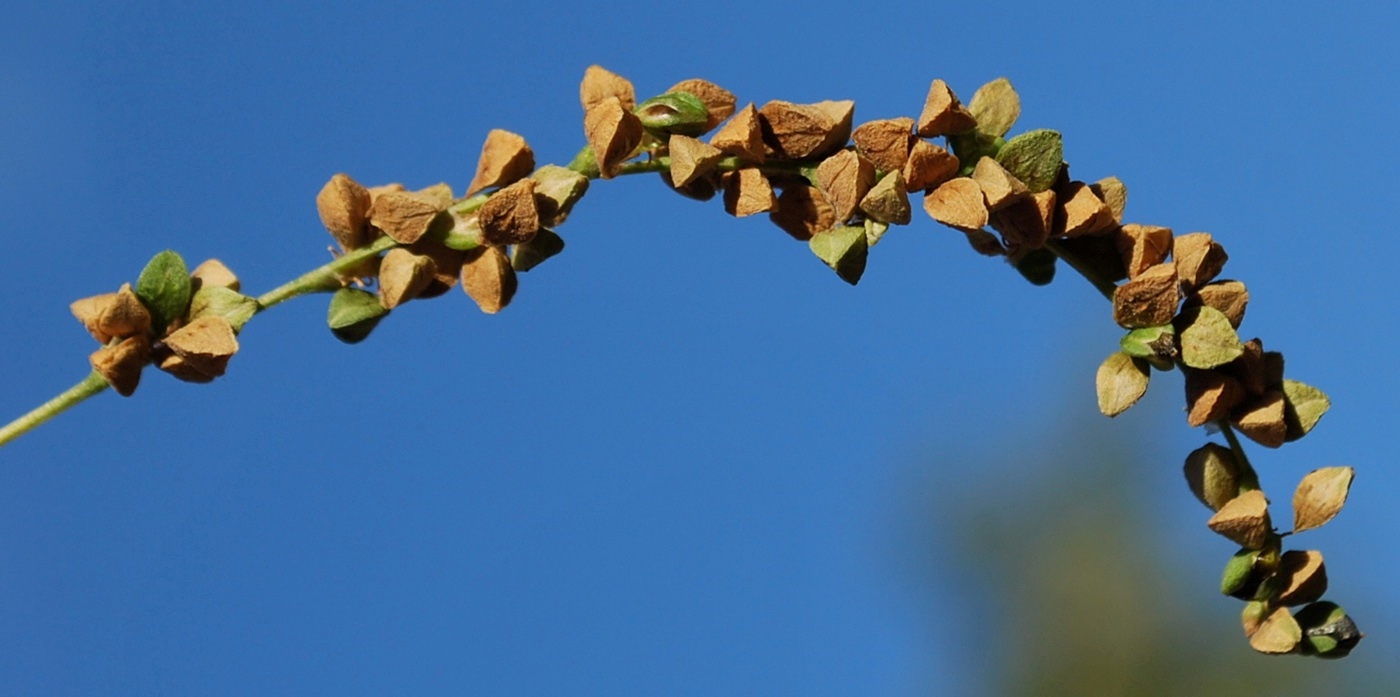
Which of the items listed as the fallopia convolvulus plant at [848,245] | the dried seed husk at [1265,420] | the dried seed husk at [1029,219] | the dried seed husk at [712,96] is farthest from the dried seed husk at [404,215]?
the dried seed husk at [1265,420]

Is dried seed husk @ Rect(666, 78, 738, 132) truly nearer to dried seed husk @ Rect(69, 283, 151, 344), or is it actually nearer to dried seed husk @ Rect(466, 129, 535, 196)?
dried seed husk @ Rect(466, 129, 535, 196)

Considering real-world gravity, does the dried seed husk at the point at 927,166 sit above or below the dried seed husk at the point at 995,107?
below

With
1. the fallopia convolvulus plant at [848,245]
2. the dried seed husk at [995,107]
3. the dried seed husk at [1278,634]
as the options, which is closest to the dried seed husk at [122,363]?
the fallopia convolvulus plant at [848,245]

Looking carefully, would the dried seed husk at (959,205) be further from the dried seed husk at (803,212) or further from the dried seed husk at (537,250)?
the dried seed husk at (537,250)

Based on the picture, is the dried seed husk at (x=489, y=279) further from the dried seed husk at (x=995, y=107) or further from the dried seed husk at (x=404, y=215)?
the dried seed husk at (x=995, y=107)

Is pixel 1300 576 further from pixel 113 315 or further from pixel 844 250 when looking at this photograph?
pixel 113 315

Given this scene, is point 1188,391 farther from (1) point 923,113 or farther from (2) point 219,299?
(2) point 219,299

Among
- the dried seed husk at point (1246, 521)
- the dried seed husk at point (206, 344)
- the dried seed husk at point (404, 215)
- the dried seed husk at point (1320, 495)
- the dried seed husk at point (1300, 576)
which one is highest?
the dried seed husk at point (404, 215)

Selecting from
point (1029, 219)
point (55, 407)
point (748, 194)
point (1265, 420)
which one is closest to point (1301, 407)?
point (1265, 420)
